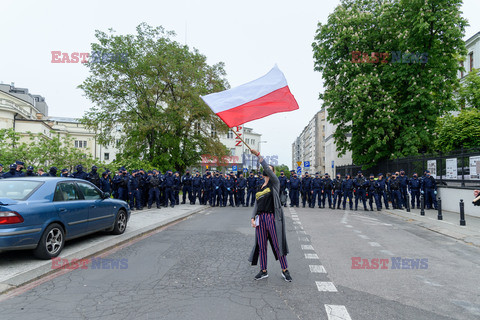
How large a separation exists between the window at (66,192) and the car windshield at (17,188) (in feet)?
1.24

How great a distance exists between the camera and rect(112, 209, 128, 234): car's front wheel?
912 cm

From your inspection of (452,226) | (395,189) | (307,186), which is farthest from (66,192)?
(395,189)

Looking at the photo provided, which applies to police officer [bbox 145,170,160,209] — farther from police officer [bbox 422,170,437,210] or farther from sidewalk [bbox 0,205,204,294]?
police officer [bbox 422,170,437,210]

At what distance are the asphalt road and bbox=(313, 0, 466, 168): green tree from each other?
50.2 feet

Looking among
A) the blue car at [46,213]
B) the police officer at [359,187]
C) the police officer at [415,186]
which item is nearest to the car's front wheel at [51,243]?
the blue car at [46,213]

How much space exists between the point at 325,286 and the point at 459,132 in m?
18.9

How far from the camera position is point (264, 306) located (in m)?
4.38

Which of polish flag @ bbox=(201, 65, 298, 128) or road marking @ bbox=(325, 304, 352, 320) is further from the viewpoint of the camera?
polish flag @ bbox=(201, 65, 298, 128)

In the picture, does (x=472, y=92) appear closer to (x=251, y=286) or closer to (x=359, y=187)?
(x=359, y=187)

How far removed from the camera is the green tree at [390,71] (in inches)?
845

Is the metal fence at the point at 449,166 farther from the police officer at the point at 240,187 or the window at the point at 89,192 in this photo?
the window at the point at 89,192

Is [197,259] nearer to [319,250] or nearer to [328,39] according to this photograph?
[319,250]

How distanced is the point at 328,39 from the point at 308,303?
24.1 metres

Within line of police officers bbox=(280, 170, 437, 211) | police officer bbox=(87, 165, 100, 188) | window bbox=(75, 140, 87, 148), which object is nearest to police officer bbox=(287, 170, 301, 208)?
line of police officers bbox=(280, 170, 437, 211)
